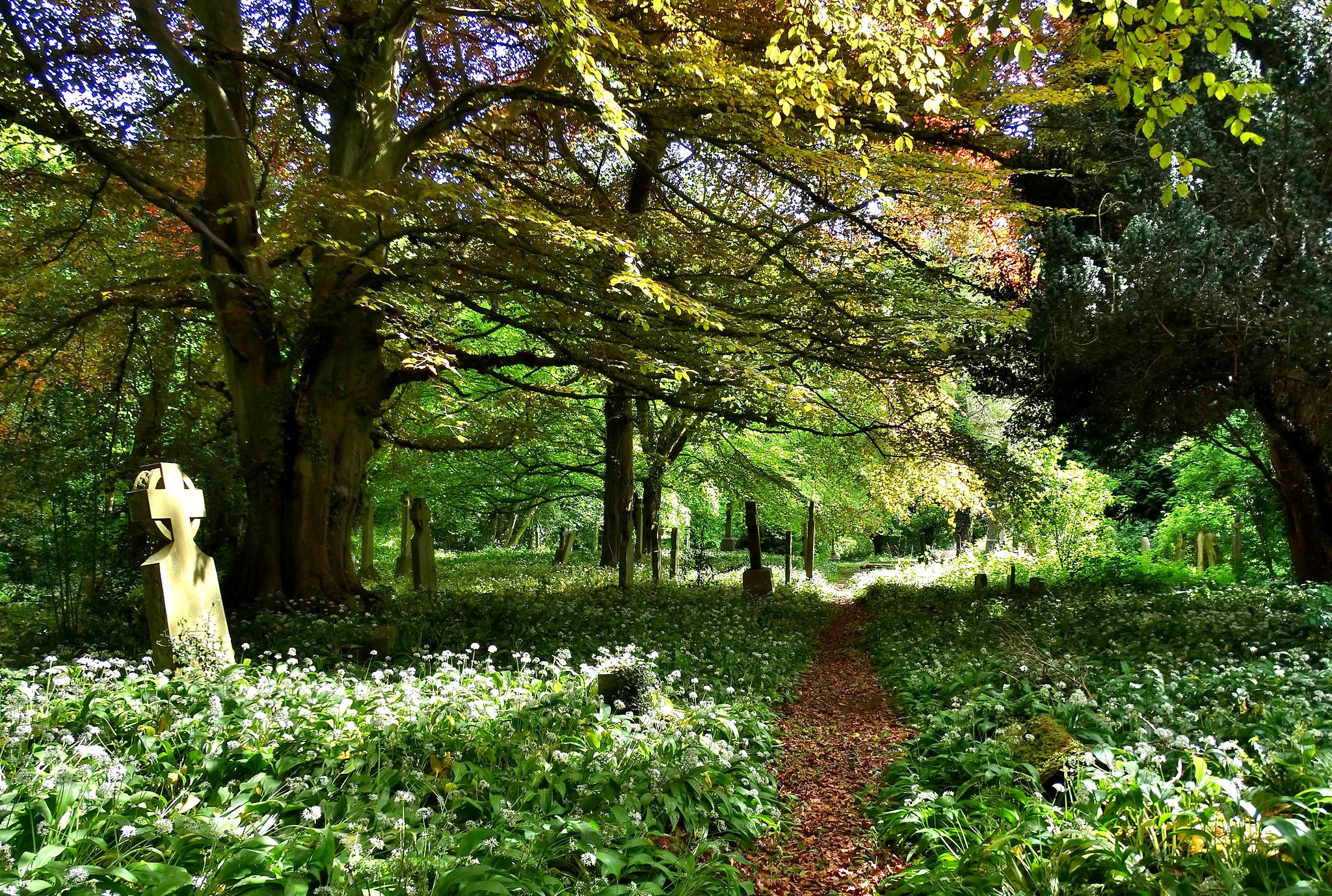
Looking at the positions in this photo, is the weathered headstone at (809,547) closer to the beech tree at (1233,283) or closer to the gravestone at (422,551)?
the gravestone at (422,551)

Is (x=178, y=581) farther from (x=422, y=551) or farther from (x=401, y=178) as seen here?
(x=422, y=551)

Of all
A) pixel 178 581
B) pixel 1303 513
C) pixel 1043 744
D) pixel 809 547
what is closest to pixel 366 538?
pixel 178 581

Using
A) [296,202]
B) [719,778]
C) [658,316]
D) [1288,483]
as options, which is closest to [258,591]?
[296,202]

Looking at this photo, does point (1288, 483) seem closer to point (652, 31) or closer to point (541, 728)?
point (652, 31)

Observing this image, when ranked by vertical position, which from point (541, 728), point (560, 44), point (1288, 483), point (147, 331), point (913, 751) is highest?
point (560, 44)

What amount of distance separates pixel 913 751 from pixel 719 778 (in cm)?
212

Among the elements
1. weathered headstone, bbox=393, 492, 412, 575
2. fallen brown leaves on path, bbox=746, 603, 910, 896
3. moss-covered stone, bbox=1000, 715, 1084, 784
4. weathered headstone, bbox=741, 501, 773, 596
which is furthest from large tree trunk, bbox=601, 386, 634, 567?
moss-covered stone, bbox=1000, 715, 1084, 784

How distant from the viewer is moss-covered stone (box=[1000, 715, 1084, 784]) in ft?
14.7

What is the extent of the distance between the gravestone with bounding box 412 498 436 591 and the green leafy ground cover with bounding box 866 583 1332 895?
31.0 ft

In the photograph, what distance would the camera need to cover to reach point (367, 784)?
149 inches

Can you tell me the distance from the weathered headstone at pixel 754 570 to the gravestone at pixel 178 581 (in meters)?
11.6

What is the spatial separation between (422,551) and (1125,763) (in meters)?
13.5

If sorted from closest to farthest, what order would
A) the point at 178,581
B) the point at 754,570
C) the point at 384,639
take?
the point at 178,581 < the point at 384,639 < the point at 754,570

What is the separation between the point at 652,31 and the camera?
34.0 feet
